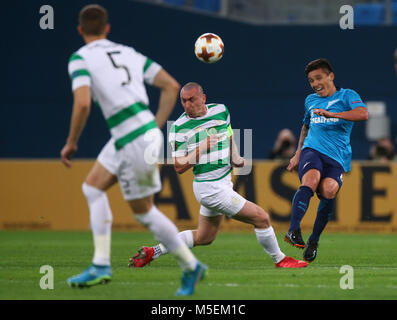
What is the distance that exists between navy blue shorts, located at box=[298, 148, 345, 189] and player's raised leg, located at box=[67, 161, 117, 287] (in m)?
3.20

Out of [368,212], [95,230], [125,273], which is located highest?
[95,230]

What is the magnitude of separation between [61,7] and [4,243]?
397 inches

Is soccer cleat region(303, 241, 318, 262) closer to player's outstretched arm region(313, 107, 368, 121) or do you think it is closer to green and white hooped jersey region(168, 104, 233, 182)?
green and white hooped jersey region(168, 104, 233, 182)

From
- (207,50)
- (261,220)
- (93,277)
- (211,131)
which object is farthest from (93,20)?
(207,50)

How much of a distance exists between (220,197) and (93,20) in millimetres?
2622

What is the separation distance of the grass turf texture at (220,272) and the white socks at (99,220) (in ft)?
0.99

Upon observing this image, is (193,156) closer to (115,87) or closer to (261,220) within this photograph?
(261,220)

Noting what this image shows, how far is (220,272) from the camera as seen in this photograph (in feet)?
28.3

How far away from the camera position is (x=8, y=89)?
22516mm

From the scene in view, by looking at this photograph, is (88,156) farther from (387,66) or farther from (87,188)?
(87,188)

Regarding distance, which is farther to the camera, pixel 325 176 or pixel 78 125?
pixel 325 176

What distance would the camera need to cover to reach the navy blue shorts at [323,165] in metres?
9.38

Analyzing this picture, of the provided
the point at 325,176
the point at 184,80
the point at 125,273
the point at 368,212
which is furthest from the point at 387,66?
the point at 125,273

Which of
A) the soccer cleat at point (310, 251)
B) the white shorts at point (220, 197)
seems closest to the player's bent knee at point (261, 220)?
the white shorts at point (220, 197)
